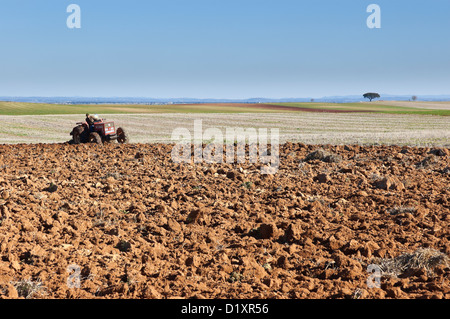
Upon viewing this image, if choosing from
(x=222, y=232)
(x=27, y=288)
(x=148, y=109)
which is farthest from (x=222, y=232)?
(x=148, y=109)

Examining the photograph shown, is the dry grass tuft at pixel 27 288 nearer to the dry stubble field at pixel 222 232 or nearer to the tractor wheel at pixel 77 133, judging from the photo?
the dry stubble field at pixel 222 232

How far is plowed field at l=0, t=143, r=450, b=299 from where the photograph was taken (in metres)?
5.14

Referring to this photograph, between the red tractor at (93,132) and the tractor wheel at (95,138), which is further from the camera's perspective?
the red tractor at (93,132)

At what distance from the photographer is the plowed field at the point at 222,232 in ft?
16.9

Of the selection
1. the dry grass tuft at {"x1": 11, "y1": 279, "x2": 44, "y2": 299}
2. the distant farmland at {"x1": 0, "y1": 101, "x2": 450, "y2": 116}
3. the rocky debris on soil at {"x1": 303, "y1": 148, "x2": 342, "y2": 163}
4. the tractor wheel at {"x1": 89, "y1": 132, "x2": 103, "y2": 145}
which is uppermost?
the distant farmland at {"x1": 0, "y1": 101, "x2": 450, "y2": 116}

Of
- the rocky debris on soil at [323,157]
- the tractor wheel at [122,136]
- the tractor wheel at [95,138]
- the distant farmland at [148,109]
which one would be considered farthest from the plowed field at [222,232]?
the distant farmland at [148,109]

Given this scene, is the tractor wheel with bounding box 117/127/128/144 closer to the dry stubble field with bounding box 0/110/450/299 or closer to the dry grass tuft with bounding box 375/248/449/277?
the dry stubble field with bounding box 0/110/450/299

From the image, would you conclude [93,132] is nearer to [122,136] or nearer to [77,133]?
[77,133]

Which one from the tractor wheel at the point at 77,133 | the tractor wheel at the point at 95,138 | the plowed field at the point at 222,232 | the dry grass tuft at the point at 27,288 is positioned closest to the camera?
the dry grass tuft at the point at 27,288

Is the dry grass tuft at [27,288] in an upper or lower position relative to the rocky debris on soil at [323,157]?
lower

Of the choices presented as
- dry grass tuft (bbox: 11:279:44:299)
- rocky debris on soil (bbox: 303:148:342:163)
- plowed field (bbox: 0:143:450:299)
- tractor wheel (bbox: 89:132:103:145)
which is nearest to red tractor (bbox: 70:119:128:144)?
tractor wheel (bbox: 89:132:103:145)

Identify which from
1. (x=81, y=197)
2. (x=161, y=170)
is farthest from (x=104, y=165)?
(x=81, y=197)

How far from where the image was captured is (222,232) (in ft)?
23.7
